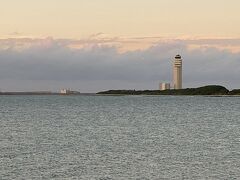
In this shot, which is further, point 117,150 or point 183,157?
point 117,150

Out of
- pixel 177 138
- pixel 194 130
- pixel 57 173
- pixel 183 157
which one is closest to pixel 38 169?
pixel 57 173

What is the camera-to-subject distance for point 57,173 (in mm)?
32281

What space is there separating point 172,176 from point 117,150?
11.4 meters

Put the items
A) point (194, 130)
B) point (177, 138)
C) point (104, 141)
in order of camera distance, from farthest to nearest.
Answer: point (194, 130) → point (177, 138) → point (104, 141)

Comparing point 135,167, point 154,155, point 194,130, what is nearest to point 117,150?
point 154,155

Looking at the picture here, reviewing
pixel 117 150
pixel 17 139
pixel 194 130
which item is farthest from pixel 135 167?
pixel 194 130

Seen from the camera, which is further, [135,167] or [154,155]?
[154,155]

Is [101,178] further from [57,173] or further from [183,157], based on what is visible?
[183,157]

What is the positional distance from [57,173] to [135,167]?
466cm

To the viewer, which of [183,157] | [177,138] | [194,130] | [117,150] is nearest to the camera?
[183,157]

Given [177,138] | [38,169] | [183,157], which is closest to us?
[38,169]

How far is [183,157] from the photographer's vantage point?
1528 inches

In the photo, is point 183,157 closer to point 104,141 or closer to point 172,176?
point 172,176

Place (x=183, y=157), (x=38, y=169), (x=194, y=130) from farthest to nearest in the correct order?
(x=194, y=130) < (x=183, y=157) < (x=38, y=169)
